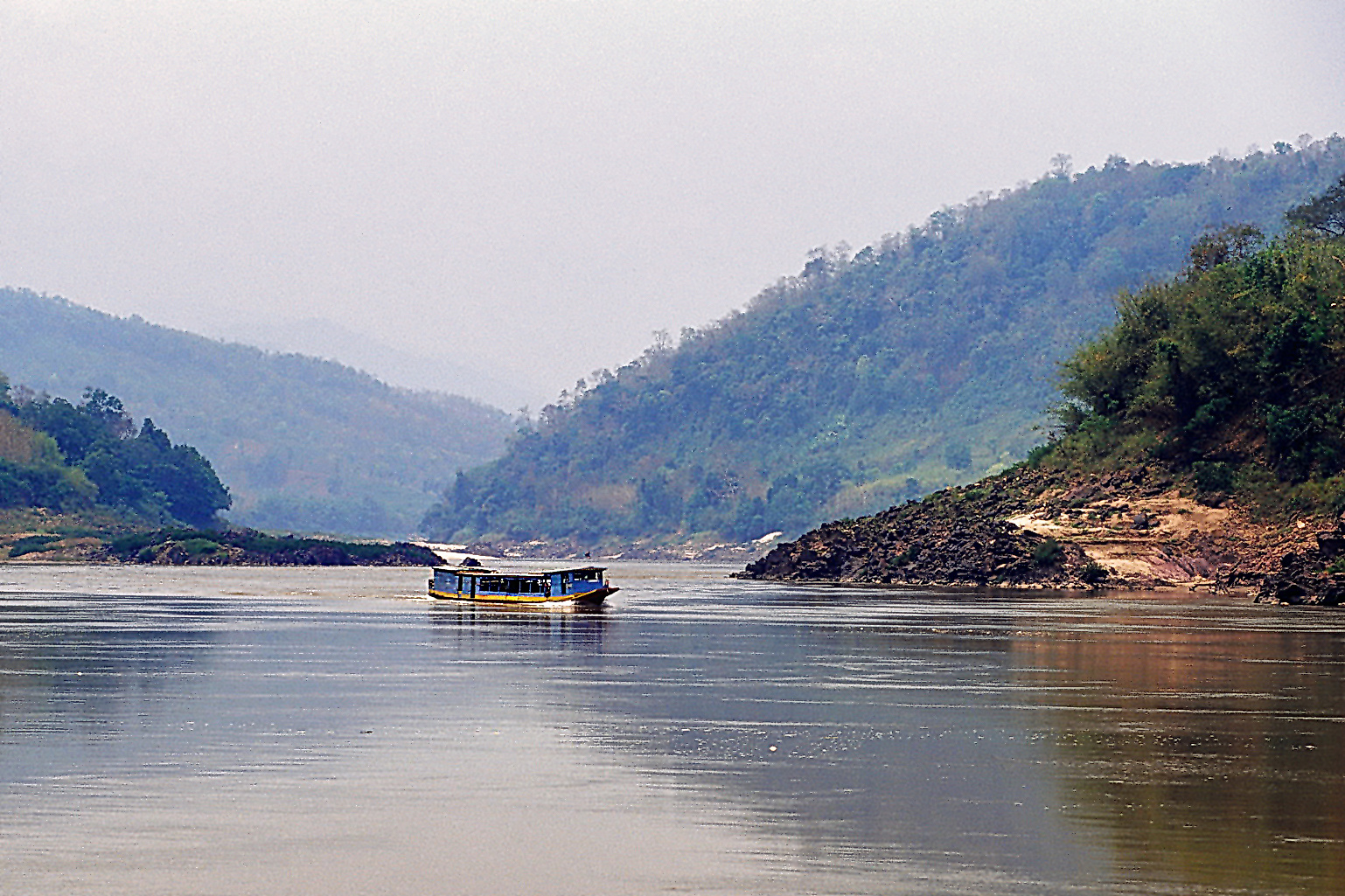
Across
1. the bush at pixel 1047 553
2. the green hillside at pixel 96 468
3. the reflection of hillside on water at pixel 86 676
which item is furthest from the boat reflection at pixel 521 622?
the green hillside at pixel 96 468

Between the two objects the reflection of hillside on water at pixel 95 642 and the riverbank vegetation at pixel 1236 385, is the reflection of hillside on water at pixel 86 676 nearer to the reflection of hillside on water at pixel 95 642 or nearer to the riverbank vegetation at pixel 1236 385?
the reflection of hillside on water at pixel 95 642

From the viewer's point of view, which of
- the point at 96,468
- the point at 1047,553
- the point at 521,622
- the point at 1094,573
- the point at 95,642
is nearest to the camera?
the point at 95,642

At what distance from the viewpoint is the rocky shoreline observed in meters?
75.1

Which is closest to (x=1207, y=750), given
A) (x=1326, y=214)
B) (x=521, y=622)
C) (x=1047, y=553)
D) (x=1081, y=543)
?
(x=521, y=622)

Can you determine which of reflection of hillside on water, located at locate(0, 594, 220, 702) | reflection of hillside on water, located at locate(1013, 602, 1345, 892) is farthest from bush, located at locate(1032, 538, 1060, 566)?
reflection of hillside on water, located at locate(1013, 602, 1345, 892)

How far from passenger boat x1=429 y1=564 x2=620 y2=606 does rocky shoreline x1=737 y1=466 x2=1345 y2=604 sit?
870 inches

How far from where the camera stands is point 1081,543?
82188 millimetres

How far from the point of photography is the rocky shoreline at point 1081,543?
75.1 metres

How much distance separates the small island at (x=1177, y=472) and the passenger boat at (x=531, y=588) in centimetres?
2321

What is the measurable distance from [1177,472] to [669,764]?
6852 centimetres

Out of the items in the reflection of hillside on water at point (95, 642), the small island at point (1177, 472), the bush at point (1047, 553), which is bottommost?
the reflection of hillside on water at point (95, 642)

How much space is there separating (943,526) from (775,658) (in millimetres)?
54109

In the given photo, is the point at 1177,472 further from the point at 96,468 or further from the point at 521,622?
the point at 96,468

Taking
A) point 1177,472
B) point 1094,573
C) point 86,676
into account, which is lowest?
point 86,676
